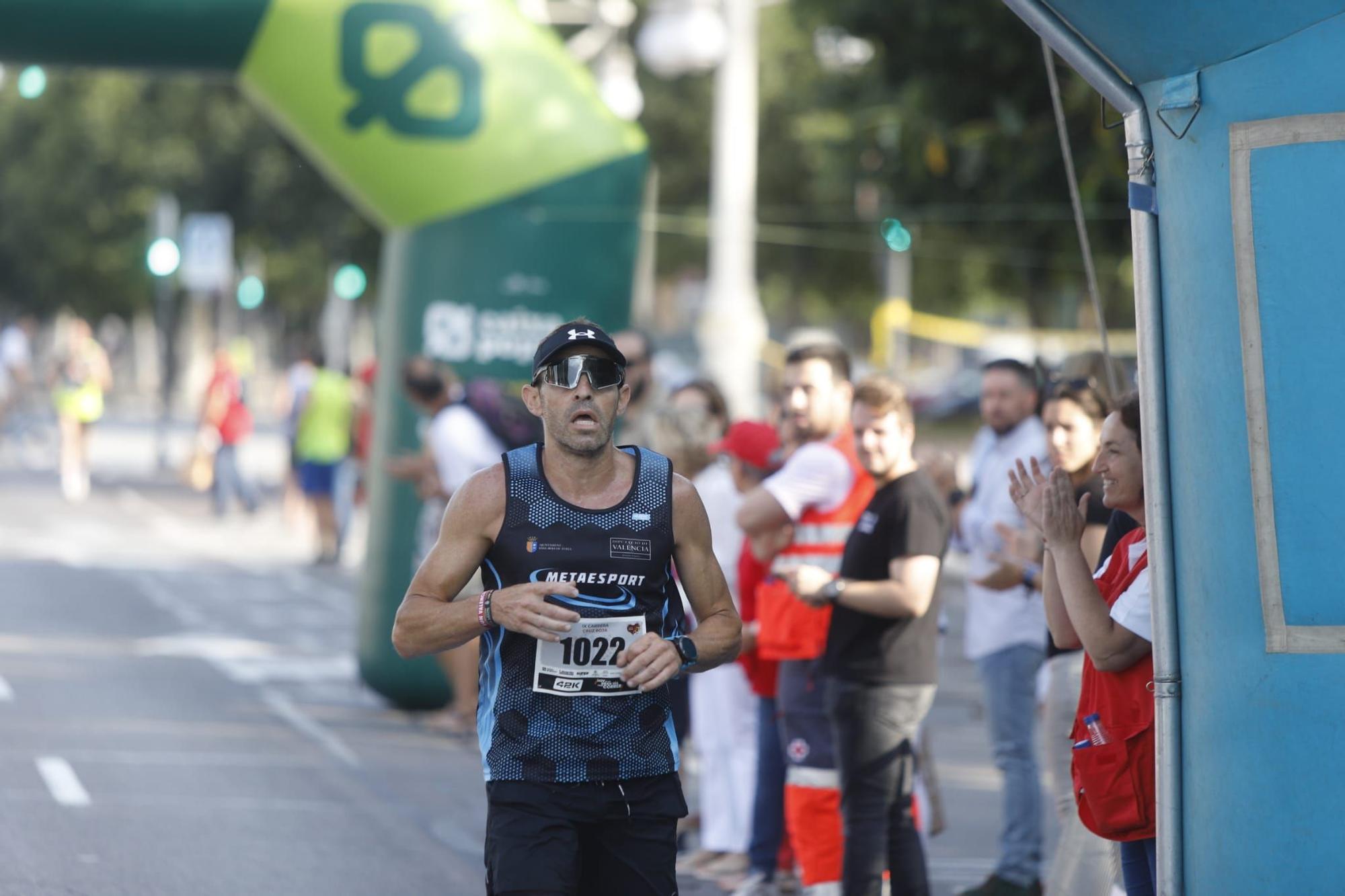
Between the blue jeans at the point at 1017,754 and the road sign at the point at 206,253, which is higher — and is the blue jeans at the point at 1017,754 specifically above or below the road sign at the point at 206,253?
below

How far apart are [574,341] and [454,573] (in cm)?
56

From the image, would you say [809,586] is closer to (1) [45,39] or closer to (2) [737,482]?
(2) [737,482]


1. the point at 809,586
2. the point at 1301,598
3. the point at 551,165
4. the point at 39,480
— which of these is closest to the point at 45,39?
the point at 551,165

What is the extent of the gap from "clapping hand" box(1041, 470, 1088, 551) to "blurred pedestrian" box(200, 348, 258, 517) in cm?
1807

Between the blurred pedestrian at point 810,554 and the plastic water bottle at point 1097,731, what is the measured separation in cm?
191

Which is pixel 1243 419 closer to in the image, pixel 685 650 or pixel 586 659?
pixel 685 650

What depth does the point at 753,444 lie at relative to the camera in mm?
7715

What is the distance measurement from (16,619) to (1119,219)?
8653mm

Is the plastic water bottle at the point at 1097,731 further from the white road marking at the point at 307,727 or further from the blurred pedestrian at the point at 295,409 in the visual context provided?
the blurred pedestrian at the point at 295,409

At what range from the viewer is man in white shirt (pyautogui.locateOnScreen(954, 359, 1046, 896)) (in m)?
7.29

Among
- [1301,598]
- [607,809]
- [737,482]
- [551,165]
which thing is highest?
[551,165]

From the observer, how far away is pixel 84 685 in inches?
468

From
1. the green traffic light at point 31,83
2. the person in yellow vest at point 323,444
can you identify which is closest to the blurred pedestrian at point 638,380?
the green traffic light at point 31,83

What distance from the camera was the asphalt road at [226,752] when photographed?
775cm
